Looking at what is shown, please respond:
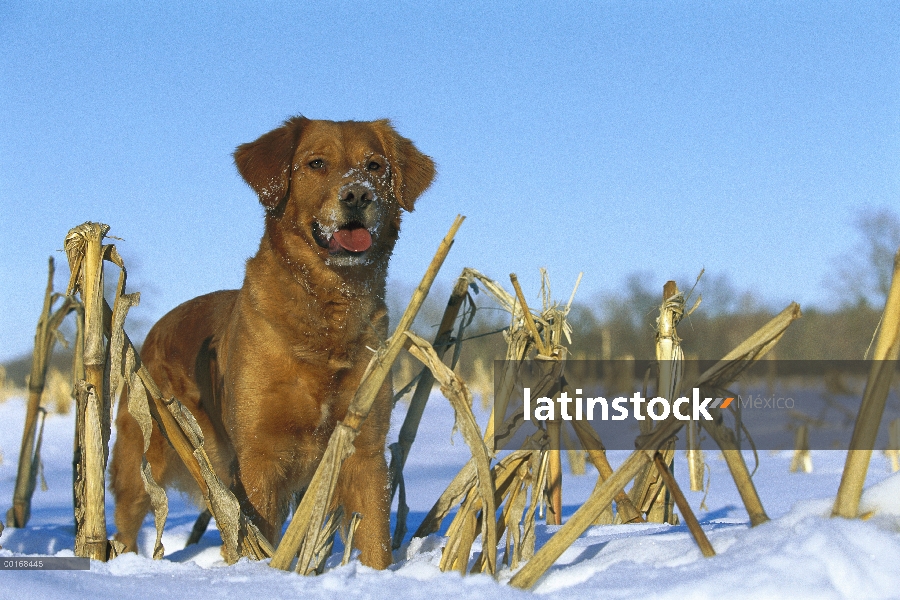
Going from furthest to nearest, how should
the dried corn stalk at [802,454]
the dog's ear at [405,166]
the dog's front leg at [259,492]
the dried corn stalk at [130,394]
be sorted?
the dried corn stalk at [802,454] → the dog's ear at [405,166] → the dog's front leg at [259,492] → the dried corn stalk at [130,394]

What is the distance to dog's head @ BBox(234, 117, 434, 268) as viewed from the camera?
3623 millimetres

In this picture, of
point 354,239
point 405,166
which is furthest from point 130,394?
point 405,166

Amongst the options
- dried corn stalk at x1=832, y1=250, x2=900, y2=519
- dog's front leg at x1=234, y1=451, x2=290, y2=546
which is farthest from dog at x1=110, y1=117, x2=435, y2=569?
dried corn stalk at x1=832, y1=250, x2=900, y2=519

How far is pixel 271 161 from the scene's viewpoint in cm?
393

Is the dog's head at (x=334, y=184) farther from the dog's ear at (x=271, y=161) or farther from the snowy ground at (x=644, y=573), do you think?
the snowy ground at (x=644, y=573)

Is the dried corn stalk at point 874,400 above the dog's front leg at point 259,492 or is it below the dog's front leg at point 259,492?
above

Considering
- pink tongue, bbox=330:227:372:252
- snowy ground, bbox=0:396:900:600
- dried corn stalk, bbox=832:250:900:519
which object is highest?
pink tongue, bbox=330:227:372:252

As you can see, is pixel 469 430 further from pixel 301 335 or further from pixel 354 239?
pixel 354 239

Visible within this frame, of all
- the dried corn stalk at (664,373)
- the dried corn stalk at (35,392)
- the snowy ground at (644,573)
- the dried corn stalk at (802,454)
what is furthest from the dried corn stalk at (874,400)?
the dried corn stalk at (802,454)

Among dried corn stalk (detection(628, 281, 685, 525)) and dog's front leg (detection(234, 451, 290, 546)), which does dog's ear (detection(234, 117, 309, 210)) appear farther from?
dried corn stalk (detection(628, 281, 685, 525))

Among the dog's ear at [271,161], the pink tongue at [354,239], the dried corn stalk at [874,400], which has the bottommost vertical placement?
the dried corn stalk at [874,400]

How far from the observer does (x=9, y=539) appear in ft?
12.4

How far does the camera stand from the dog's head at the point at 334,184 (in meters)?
3.62

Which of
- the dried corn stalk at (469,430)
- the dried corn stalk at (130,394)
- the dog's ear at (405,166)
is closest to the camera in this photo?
the dried corn stalk at (469,430)
